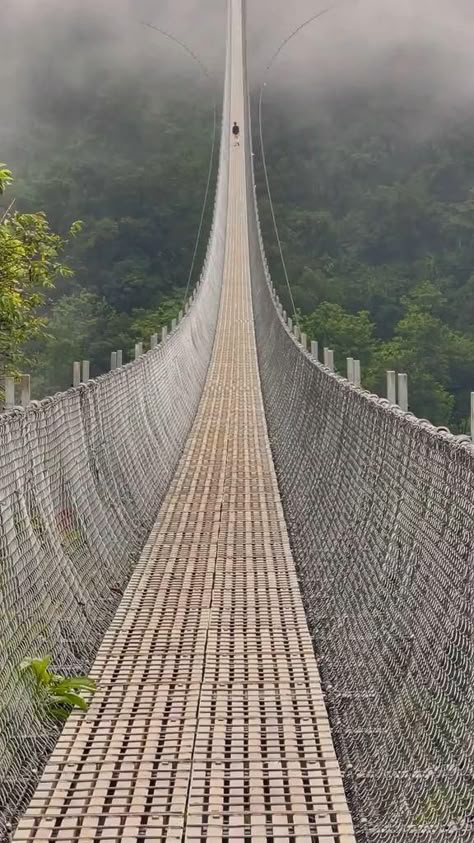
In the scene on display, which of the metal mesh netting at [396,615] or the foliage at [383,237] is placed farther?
the foliage at [383,237]

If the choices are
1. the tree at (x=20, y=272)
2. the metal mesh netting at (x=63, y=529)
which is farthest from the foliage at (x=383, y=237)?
the metal mesh netting at (x=63, y=529)

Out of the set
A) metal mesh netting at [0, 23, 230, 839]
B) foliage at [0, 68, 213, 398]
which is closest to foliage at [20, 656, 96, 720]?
metal mesh netting at [0, 23, 230, 839]

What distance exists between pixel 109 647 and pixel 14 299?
5.16 metres

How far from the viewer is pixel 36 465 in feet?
9.52

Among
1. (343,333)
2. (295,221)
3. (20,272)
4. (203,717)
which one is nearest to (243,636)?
(203,717)

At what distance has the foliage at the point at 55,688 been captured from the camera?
2512 mm

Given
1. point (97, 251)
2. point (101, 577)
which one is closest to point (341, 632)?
point (101, 577)

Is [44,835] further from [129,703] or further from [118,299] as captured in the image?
[118,299]

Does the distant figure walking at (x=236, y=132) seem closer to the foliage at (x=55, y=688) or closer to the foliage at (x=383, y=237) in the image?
the foliage at (x=383, y=237)

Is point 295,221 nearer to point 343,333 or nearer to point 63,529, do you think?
point 343,333

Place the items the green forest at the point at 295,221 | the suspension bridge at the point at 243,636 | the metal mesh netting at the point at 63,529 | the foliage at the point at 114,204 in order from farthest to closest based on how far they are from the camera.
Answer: the green forest at the point at 295,221 < the foliage at the point at 114,204 < the metal mesh netting at the point at 63,529 < the suspension bridge at the point at 243,636

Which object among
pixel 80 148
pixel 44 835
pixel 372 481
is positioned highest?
pixel 80 148

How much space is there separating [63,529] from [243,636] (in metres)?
0.63

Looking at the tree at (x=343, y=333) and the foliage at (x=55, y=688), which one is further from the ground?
the tree at (x=343, y=333)
